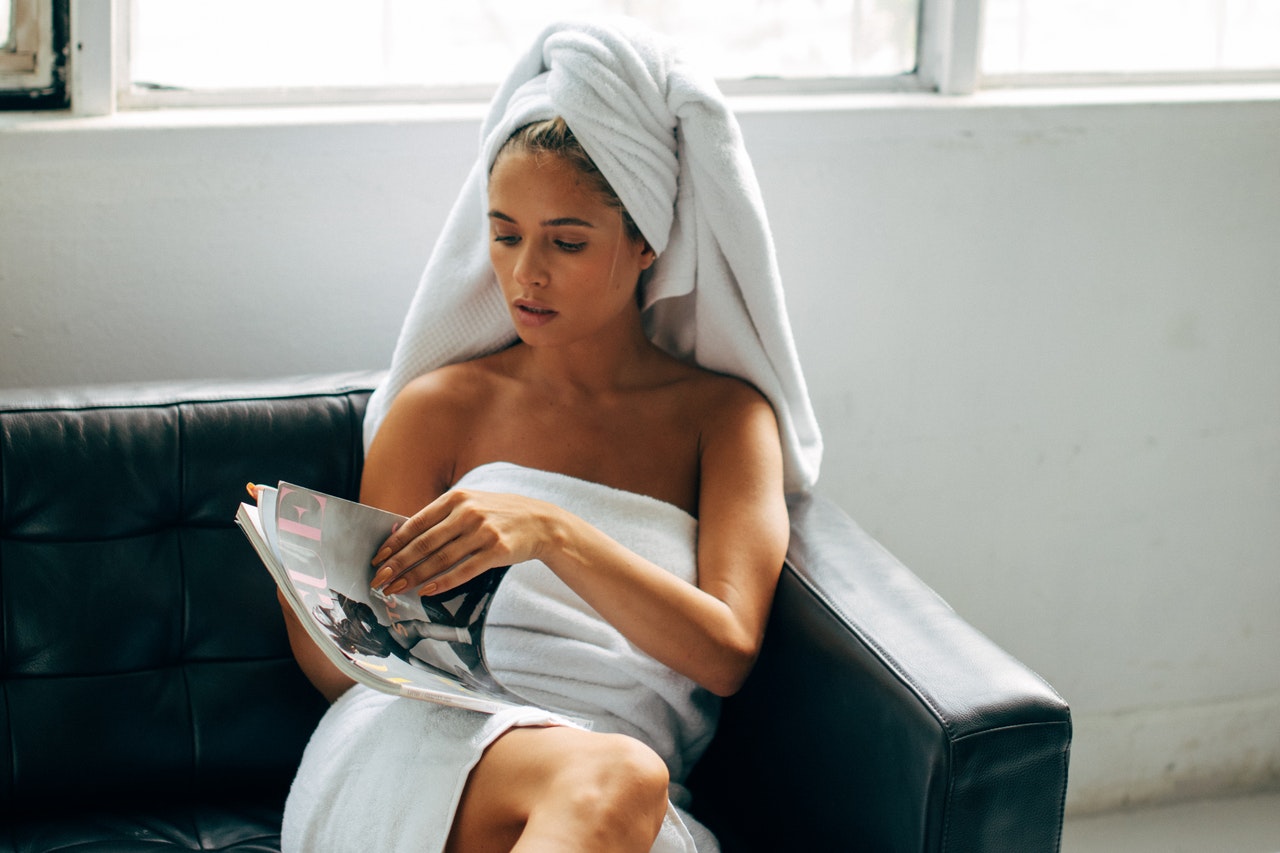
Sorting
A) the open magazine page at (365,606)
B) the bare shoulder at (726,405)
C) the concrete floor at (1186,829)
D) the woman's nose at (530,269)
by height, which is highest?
the woman's nose at (530,269)

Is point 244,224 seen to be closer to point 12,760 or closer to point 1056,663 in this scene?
point 12,760

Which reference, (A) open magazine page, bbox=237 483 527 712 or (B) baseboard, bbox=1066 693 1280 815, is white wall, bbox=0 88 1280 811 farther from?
(A) open magazine page, bbox=237 483 527 712

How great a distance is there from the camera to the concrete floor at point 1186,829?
2098mm

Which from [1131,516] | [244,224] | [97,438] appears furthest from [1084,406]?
[97,438]

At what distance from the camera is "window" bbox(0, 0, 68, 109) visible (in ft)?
5.49

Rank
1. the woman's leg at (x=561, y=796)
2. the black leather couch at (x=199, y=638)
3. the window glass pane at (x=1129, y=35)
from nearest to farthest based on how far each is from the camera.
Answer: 1. the woman's leg at (x=561, y=796)
2. the black leather couch at (x=199, y=638)
3. the window glass pane at (x=1129, y=35)

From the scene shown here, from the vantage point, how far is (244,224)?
68.2 inches

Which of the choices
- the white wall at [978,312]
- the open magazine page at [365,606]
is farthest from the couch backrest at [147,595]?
the open magazine page at [365,606]

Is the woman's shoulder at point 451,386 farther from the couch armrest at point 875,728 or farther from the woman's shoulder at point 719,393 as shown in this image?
the couch armrest at point 875,728

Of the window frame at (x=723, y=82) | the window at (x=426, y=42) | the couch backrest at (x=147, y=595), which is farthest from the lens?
the window at (x=426, y=42)

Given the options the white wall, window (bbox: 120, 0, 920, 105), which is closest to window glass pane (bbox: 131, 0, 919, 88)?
window (bbox: 120, 0, 920, 105)

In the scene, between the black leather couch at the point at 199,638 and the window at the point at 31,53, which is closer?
the black leather couch at the point at 199,638

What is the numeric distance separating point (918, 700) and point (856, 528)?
1.30 feet

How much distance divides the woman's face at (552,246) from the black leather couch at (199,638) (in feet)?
1.01
